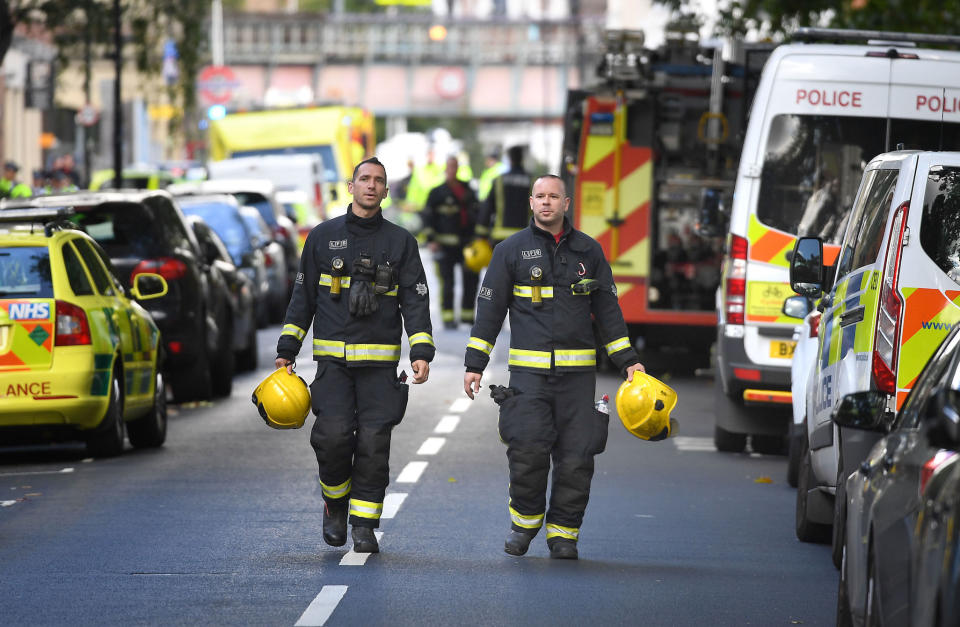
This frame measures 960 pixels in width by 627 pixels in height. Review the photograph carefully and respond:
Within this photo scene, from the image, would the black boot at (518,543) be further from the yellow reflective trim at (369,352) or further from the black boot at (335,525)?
the yellow reflective trim at (369,352)

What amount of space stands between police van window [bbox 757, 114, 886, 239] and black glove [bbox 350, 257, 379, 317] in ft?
16.9

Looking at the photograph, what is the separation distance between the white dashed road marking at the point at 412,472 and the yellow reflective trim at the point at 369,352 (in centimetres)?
290

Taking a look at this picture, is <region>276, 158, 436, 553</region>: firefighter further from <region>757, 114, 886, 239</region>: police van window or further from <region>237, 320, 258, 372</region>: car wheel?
<region>237, 320, 258, 372</region>: car wheel

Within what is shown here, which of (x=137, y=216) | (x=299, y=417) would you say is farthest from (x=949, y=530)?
(x=137, y=216)

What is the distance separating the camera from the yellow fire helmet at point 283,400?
367 inches

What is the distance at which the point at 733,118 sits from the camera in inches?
746

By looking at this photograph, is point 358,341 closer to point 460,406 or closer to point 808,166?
point 808,166

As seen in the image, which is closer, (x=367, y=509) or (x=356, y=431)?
(x=367, y=509)

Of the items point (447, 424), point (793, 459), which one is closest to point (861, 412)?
point (793, 459)

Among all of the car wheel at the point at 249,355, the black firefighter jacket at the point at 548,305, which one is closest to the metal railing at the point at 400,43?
the car wheel at the point at 249,355

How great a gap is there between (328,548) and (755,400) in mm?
4864

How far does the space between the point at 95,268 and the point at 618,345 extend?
5.10 metres

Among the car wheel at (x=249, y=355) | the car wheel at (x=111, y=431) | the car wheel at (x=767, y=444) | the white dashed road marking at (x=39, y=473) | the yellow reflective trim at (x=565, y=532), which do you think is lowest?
the car wheel at (x=249, y=355)

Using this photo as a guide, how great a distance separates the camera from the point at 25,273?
41.9 feet
